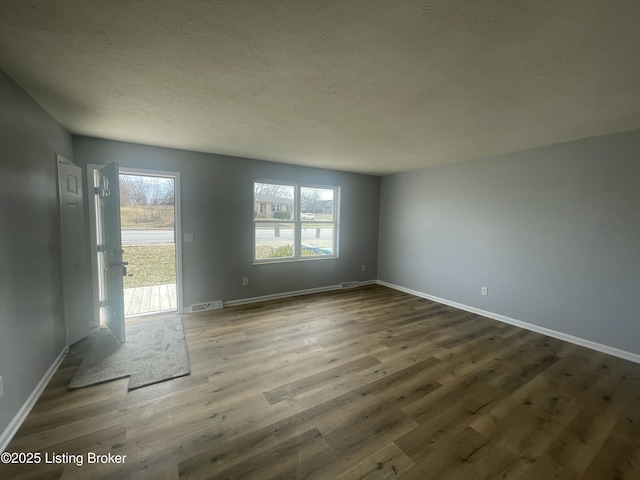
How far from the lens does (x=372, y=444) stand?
1636 millimetres

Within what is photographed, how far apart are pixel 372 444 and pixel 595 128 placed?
142 inches

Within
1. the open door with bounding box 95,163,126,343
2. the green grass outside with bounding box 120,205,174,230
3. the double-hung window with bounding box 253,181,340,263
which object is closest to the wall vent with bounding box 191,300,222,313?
the double-hung window with bounding box 253,181,340,263

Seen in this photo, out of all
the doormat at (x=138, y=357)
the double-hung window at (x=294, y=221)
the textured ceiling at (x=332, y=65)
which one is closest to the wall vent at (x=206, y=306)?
the doormat at (x=138, y=357)

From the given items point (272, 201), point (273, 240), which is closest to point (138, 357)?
point (273, 240)

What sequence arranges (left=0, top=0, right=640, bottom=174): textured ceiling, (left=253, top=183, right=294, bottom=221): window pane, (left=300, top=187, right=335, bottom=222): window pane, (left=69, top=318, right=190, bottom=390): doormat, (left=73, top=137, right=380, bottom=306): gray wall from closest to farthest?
(left=0, top=0, right=640, bottom=174): textured ceiling → (left=69, top=318, right=190, bottom=390): doormat → (left=73, top=137, right=380, bottom=306): gray wall → (left=253, top=183, right=294, bottom=221): window pane → (left=300, top=187, right=335, bottom=222): window pane

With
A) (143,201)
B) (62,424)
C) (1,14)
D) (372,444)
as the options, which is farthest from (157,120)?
(372,444)

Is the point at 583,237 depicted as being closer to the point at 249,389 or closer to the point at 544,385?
the point at 544,385

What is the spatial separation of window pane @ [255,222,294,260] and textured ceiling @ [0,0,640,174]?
6.29 feet

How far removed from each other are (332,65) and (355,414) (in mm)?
2386

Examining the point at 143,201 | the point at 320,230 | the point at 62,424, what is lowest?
the point at 62,424

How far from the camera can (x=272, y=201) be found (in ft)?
14.9

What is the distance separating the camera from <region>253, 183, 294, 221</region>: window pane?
14.4ft

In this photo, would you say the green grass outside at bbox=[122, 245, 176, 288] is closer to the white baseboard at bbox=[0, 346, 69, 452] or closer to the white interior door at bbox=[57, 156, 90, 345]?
the white interior door at bbox=[57, 156, 90, 345]

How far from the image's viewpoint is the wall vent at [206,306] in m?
3.87
